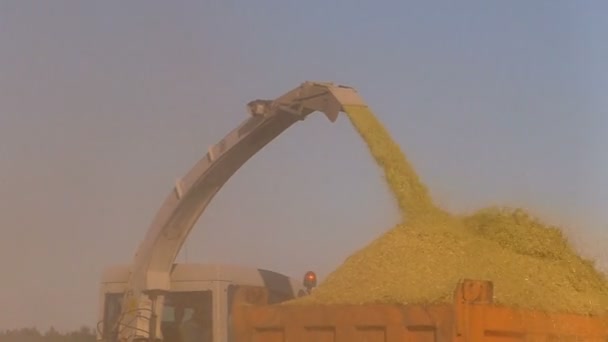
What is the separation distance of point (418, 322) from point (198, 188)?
3.96 meters

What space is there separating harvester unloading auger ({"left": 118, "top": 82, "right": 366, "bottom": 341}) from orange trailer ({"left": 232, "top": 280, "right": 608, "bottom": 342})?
6.80 ft

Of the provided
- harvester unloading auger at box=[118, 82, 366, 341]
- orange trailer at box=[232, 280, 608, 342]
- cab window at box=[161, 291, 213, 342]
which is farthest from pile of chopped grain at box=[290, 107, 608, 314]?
cab window at box=[161, 291, 213, 342]

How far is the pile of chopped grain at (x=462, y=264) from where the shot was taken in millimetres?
6988

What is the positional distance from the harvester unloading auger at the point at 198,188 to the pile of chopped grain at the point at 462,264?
1.47 meters

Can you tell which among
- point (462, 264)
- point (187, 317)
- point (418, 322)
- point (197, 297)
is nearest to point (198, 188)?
point (197, 297)

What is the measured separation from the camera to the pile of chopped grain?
22.9 ft

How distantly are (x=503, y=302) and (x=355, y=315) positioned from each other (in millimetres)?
1006

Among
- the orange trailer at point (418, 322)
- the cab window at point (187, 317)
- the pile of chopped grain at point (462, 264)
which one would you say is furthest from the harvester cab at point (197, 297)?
the pile of chopped grain at point (462, 264)

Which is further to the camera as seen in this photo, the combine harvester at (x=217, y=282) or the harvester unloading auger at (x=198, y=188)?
the harvester unloading auger at (x=198, y=188)

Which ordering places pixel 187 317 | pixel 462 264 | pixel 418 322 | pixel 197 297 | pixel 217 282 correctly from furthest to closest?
pixel 187 317 → pixel 197 297 → pixel 217 282 → pixel 462 264 → pixel 418 322

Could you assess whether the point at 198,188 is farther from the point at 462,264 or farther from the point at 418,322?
the point at 418,322

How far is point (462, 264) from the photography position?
23.7ft

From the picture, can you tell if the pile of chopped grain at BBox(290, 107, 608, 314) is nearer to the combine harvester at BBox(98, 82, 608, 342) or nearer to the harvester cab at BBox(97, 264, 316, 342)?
the combine harvester at BBox(98, 82, 608, 342)

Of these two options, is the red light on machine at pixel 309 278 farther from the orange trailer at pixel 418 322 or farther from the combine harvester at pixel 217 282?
the orange trailer at pixel 418 322
